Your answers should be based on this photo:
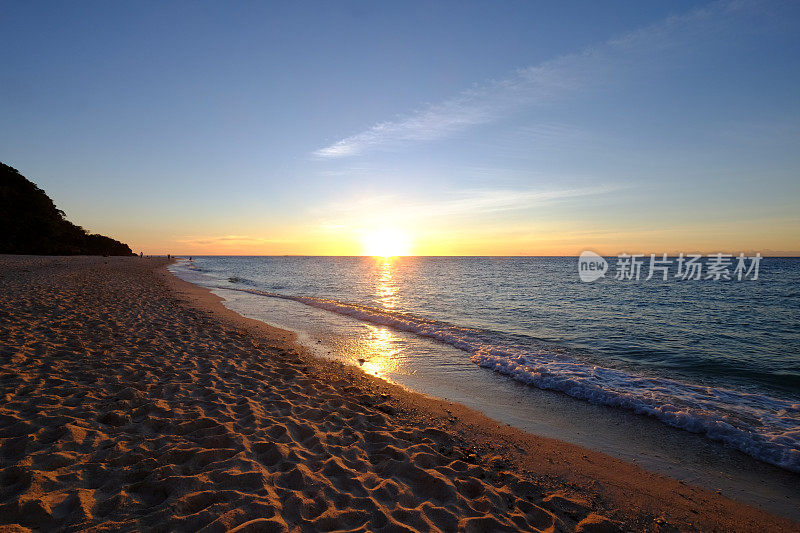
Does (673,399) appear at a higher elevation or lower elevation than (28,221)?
lower

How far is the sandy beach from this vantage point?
11.5 feet

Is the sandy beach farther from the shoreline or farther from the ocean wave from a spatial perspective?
the ocean wave

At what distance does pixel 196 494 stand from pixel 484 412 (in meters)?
5.38

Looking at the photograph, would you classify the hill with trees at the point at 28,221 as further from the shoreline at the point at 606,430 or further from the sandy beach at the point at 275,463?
the shoreline at the point at 606,430

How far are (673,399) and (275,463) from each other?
881cm

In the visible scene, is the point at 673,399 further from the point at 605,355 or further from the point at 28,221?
the point at 28,221

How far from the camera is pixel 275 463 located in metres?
4.42

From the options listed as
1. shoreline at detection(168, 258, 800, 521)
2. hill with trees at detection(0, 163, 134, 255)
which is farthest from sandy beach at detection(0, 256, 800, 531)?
hill with trees at detection(0, 163, 134, 255)

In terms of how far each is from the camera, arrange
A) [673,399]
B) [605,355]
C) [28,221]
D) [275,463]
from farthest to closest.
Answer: [28,221], [605,355], [673,399], [275,463]

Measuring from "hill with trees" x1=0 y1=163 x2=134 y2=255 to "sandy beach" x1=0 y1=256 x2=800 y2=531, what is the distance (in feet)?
215

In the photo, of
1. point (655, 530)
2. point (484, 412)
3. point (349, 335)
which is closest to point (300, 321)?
point (349, 335)

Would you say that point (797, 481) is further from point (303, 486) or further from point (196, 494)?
point (196, 494)

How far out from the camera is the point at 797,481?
5363 millimetres

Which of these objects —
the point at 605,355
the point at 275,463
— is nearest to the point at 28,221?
the point at 275,463
